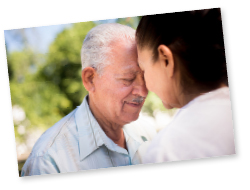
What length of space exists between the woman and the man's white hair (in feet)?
0.43

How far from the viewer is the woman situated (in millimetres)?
2510

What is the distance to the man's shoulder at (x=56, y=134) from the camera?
259cm

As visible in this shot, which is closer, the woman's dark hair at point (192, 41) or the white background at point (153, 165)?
the woman's dark hair at point (192, 41)

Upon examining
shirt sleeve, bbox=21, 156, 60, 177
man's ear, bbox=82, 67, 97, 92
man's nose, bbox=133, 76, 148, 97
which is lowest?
shirt sleeve, bbox=21, 156, 60, 177

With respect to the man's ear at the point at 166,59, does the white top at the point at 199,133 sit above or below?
below

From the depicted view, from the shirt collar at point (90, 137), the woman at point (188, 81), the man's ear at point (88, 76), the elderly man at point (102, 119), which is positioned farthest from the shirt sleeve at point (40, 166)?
the woman at point (188, 81)

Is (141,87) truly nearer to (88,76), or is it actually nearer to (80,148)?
(88,76)

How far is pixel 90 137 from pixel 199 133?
0.99 m

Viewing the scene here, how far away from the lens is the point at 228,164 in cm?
263

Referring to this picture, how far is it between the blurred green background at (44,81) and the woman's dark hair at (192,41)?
0.65ft

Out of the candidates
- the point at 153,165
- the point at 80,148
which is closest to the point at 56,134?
the point at 80,148

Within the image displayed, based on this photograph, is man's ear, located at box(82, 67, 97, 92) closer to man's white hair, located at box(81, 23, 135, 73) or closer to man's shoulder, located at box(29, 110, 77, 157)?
man's white hair, located at box(81, 23, 135, 73)

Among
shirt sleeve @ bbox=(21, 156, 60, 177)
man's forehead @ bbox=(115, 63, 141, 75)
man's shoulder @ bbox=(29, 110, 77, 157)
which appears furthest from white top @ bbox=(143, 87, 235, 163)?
shirt sleeve @ bbox=(21, 156, 60, 177)

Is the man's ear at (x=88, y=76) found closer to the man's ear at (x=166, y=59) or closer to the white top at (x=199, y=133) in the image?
the man's ear at (x=166, y=59)
